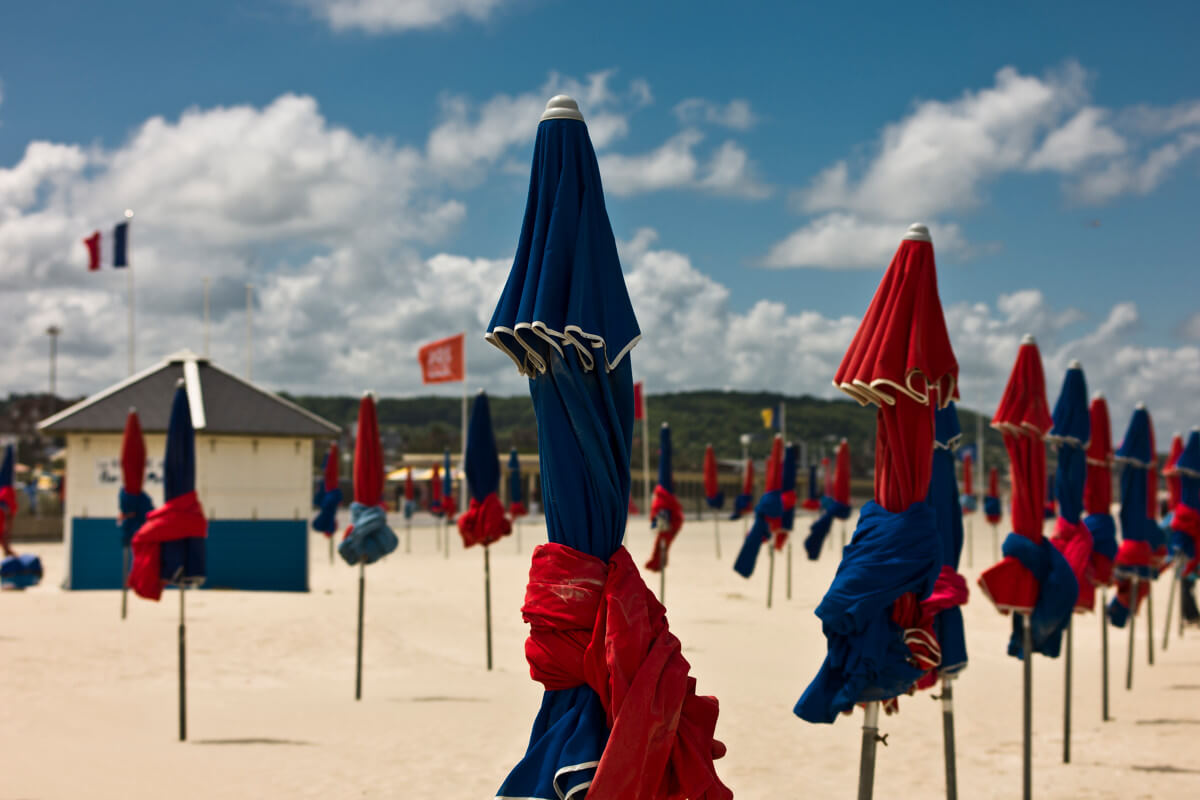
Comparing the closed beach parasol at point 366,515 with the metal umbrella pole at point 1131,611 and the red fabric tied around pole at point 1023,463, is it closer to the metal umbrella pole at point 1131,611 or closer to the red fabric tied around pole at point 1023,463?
the red fabric tied around pole at point 1023,463

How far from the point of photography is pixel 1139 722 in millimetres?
10984

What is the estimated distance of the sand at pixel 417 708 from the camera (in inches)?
334

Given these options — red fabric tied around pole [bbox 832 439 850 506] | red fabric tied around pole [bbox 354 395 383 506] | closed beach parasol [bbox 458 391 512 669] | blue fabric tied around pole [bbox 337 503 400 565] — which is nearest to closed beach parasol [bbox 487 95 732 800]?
blue fabric tied around pole [bbox 337 503 400 565]

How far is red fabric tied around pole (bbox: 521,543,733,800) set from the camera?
10.9 ft

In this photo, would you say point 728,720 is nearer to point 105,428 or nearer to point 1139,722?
point 1139,722

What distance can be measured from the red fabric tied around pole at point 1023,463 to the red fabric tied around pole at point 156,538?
25.0 feet

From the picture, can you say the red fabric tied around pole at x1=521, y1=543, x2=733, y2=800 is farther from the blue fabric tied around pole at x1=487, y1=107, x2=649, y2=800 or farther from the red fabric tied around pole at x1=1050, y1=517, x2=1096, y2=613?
the red fabric tied around pole at x1=1050, y1=517, x2=1096, y2=613

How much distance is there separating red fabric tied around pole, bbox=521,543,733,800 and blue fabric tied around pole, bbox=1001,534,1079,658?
488 cm

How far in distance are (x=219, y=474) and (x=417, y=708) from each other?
11.5 m

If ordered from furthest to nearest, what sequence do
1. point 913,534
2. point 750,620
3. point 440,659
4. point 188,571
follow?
point 750,620 < point 440,659 < point 188,571 < point 913,534

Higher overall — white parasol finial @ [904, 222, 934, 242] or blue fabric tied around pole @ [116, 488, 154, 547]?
white parasol finial @ [904, 222, 934, 242]

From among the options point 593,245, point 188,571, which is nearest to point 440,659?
point 188,571

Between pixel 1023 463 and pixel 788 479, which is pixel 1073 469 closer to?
pixel 1023 463

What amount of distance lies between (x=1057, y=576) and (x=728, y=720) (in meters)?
4.18
